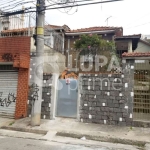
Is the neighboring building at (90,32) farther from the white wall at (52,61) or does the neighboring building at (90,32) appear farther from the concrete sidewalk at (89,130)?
the concrete sidewalk at (89,130)

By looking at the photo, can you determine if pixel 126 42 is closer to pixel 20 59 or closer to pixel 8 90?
pixel 20 59

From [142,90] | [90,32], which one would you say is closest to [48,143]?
[142,90]

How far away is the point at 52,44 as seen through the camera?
12258mm

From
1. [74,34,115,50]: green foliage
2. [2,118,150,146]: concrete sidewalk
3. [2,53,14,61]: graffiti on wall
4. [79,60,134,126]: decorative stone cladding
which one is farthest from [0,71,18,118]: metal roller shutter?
[74,34,115,50]: green foliage

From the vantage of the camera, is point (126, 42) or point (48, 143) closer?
point (48, 143)

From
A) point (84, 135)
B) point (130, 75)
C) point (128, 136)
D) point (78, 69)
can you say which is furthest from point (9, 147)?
point (78, 69)

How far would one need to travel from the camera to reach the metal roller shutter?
32.4 ft

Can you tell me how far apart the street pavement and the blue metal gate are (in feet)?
6.32

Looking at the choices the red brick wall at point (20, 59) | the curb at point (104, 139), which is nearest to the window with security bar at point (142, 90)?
the curb at point (104, 139)

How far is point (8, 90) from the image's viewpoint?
1005cm

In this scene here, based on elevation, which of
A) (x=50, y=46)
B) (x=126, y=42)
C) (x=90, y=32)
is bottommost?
(x=50, y=46)

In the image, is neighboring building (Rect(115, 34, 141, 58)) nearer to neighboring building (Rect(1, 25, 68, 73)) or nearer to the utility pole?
neighboring building (Rect(1, 25, 68, 73))

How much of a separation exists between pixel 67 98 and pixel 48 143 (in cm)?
309

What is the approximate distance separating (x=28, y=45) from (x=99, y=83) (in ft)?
12.4
